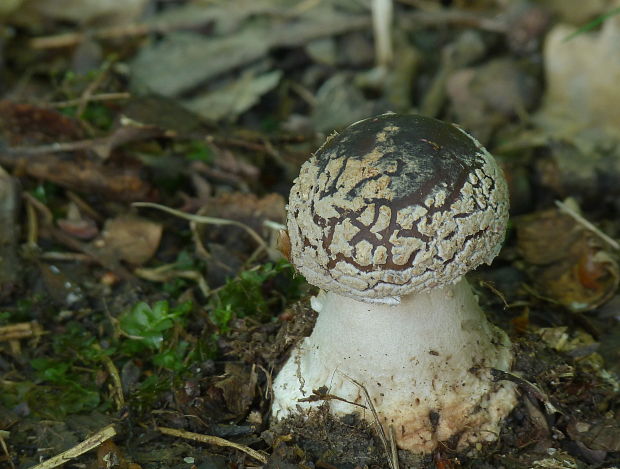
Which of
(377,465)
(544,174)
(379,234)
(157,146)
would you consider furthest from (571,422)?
(157,146)

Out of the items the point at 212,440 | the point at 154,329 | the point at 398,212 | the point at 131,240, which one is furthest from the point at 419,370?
the point at 131,240

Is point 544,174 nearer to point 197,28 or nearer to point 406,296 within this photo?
point 406,296

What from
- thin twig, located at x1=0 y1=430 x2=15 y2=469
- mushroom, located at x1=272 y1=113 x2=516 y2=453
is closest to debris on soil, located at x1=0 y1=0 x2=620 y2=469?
thin twig, located at x1=0 y1=430 x2=15 y2=469

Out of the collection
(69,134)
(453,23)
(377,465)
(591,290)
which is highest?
(453,23)

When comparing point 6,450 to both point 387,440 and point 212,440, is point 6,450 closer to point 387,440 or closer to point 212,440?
point 212,440

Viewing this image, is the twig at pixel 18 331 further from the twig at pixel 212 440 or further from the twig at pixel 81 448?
the twig at pixel 212 440

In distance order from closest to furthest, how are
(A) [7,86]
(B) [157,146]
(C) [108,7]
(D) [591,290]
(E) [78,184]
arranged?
(D) [591,290] < (E) [78,184] < (B) [157,146] < (A) [7,86] < (C) [108,7]
